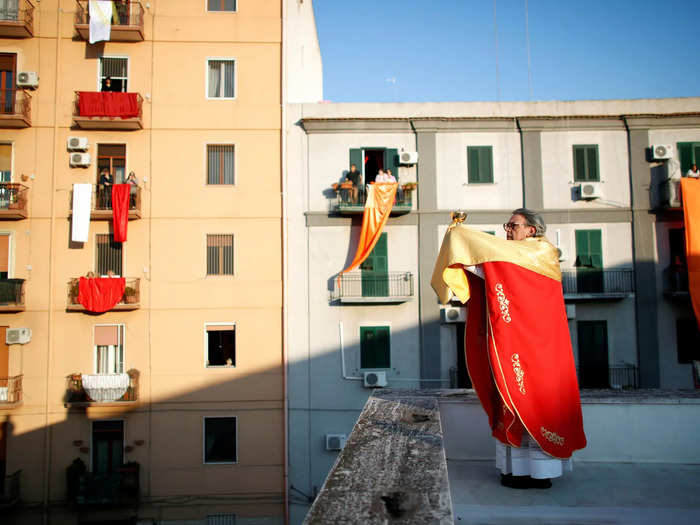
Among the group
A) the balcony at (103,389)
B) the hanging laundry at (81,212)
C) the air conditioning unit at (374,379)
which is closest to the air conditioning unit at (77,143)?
the hanging laundry at (81,212)

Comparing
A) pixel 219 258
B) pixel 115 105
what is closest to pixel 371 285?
pixel 219 258

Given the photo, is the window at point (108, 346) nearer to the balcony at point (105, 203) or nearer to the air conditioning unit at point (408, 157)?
the balcony at point (105, 203)

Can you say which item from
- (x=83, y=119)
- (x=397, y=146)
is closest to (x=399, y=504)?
(x=397, y=146)

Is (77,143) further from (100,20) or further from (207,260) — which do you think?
(207,260)

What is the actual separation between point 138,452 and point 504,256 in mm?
15481

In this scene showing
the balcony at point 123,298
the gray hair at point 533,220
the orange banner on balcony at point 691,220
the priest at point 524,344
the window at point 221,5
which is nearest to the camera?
the priest at point 524,344

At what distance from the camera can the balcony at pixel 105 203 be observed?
17.4 meters

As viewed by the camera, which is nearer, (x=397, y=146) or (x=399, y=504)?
(x=399, y=504)

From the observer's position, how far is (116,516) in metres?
16.8

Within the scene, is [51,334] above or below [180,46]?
below

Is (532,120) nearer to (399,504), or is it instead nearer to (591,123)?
(591,123)

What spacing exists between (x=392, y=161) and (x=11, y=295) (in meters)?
12.0

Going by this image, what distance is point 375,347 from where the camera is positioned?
17578mm

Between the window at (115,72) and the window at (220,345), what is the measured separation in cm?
793
